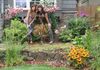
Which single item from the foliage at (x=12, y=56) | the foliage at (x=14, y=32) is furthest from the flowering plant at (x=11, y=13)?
the foliage at (x=12, y=56)

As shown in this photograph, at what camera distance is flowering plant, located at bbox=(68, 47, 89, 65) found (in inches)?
368

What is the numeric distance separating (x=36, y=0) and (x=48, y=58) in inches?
259

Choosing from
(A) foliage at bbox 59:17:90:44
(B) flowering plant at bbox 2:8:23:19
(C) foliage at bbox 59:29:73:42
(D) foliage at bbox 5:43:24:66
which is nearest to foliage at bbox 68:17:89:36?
(A) foliage at bbox 59:17:90:44

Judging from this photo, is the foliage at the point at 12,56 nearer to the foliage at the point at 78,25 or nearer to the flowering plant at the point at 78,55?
the flowering plant at the point at 78,55

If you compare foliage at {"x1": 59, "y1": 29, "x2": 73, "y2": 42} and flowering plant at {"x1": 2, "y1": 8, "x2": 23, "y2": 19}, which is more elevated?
flowering plant at {"x1": 2, "y1": 8, "x2": 23, "y2": 19}

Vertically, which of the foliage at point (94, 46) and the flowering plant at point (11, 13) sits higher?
the flowering plant at point (11, 13)

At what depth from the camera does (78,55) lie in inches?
370

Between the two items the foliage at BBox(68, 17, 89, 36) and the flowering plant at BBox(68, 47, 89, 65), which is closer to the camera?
the flowering plant at BBox(68, 47, 89, 65)

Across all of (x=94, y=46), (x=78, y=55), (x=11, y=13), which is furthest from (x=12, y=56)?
(x=11, y=13)

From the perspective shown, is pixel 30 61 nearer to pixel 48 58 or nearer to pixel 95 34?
pixel 48 58

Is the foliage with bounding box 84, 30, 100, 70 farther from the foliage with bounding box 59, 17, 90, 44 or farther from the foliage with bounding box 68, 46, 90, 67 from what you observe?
the foliage with bounding box 59, 17, 90, 44

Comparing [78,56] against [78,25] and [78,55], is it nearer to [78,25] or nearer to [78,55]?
[78,55]

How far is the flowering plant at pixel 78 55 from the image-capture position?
936cm

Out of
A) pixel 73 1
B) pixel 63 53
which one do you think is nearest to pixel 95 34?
pixel 63 53
